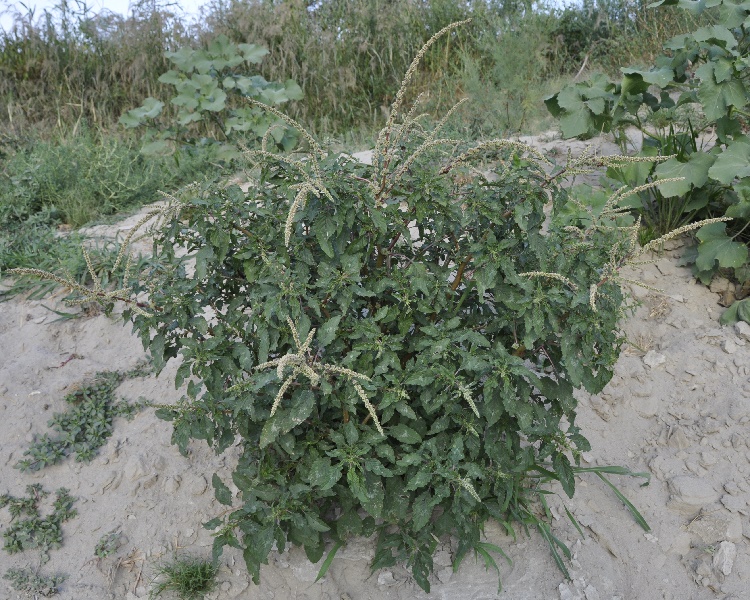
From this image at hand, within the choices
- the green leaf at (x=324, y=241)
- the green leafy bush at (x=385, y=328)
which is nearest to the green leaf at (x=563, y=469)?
the green leafy bush at (x=385, y=328)

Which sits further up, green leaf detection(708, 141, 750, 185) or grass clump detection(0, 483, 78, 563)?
green leaf detection(708, 141, 750, 185)

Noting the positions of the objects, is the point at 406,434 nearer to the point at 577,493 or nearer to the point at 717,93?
the point at 577,493

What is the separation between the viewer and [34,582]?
2529 millimetres

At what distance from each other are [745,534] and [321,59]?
18.5 feet

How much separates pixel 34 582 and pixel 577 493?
1986 millimetres

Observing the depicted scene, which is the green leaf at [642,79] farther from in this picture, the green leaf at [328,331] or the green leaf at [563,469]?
the green leaf at [328,331]

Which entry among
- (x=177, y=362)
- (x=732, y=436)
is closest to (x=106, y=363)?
(x=177, y=362)

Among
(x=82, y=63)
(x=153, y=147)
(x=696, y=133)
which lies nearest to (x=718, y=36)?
(x=696, y=133)

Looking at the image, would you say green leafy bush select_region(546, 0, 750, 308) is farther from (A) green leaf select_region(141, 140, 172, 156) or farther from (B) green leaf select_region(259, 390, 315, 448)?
(A) green leaf select_region(141, 140, 172, 156)

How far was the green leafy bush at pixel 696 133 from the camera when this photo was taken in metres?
3.24

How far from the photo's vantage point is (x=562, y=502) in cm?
266

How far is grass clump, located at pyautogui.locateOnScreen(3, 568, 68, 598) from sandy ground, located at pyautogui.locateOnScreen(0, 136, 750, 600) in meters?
0.03

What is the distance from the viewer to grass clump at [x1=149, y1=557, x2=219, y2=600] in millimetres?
2418

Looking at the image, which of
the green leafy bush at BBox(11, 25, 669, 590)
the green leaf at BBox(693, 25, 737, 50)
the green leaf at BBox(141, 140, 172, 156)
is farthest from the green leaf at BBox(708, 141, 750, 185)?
the green leaf at BBox(141, 140, 172, 156)
